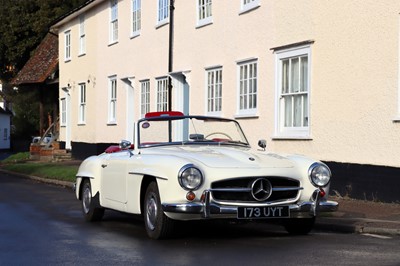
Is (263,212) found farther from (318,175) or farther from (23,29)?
(23,29)

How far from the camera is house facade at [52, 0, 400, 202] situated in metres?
12.9

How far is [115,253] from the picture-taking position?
7949mm

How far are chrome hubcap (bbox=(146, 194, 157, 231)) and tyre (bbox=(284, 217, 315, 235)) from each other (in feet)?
5.39

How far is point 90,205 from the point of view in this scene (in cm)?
1103

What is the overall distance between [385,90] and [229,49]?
245 inches

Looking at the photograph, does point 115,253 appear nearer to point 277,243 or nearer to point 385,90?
point 277,243

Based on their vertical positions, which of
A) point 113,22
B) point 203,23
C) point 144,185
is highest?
point 113,22

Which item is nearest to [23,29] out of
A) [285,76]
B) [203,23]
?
[203,23]

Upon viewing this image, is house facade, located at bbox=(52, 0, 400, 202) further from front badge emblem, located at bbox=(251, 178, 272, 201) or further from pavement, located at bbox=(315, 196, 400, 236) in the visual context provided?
front badge emblem, located at bbox=(251, 178, 272, 201)

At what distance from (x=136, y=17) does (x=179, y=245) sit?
702 inches

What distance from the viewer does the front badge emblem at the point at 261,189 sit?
27.2 feet

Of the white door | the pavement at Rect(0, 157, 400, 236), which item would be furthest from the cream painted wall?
the white door

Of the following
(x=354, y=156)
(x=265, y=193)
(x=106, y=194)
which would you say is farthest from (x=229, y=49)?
(x=265, y=193)

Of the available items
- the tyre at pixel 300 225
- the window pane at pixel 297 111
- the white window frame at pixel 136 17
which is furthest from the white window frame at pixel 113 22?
the tyre at pixel 300 225
